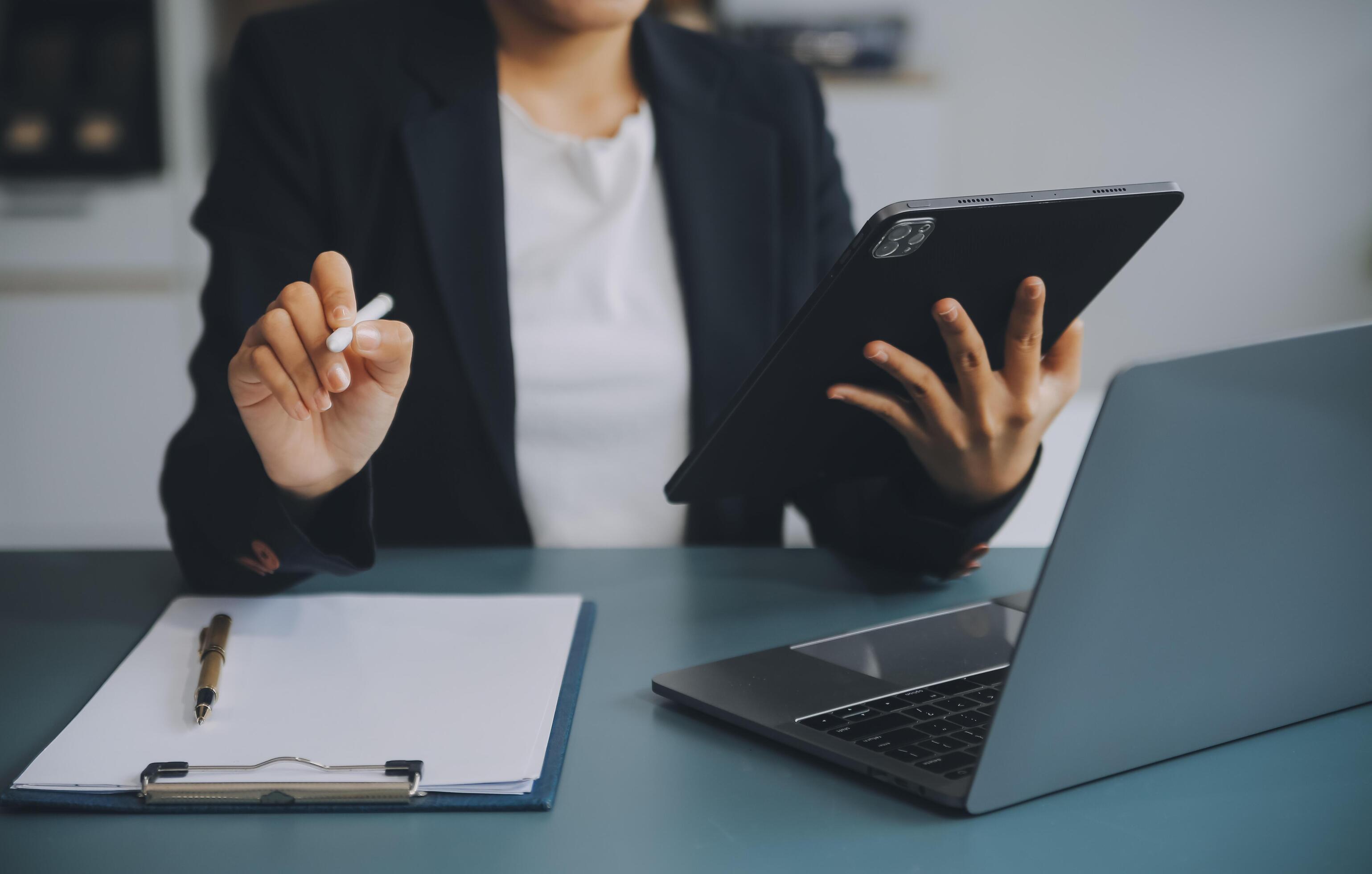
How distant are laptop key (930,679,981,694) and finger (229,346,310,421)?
14.8 inches

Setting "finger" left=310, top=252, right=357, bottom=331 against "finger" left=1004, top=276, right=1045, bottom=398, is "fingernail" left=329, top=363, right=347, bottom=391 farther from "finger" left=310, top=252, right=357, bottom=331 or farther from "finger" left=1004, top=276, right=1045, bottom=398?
"finger" left=1004, top=276, right=1045, bottom=398

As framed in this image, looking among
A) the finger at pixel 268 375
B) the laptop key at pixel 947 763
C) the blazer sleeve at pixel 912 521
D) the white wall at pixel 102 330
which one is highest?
the finger at pixel 268 375

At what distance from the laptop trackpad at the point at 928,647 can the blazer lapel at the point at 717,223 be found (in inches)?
18.1

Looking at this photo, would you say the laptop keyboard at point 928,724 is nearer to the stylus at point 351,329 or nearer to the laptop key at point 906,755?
the laptop key at point 906,755

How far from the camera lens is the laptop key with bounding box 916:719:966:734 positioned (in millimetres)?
520

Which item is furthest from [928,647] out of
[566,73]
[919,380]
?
[566,73]

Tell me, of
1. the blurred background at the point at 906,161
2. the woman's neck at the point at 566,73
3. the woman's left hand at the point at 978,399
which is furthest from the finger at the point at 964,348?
the blurred background at the point at 906,161

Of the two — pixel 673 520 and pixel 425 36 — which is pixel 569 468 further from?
pixel 425 36

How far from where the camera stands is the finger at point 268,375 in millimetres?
606

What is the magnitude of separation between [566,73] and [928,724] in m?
0.84

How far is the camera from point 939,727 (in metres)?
0.52

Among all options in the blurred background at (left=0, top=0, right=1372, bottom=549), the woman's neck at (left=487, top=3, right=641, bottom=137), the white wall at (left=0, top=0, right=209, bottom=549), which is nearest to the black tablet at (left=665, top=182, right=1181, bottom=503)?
the woman's neck at (left=487, top=3, right=641, bottom=137)

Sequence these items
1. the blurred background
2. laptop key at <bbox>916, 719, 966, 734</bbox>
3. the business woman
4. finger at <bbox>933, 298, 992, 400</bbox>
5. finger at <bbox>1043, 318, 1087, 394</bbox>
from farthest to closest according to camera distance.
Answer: the blurred background
the business woman
finger at <bbox>1043, 318, 1087, 394</bbox>
finger at <bbox>933, 298, 992, 400</bbox>
laptop key at <bbox>916, 719, 966, 734</bbox>

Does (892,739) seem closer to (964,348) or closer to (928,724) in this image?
(928,724)
